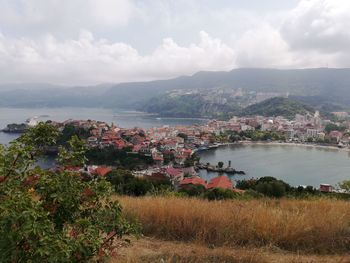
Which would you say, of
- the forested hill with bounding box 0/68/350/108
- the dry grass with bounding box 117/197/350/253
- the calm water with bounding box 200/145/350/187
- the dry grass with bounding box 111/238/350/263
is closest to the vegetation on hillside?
the forested hill with bounding box 0/68/350/108

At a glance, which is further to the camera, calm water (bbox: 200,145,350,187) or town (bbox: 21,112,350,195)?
town (bbox: 21,112,350,195)

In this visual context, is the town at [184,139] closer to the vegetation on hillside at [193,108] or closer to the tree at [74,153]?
the tree at [74,153]

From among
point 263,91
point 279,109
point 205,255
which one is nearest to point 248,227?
point 205,255

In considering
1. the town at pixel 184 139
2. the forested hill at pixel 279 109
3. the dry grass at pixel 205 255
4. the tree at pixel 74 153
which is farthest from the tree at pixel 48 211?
the forested hill at pixel 279 109

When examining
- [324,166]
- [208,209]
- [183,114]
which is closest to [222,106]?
[183,114]

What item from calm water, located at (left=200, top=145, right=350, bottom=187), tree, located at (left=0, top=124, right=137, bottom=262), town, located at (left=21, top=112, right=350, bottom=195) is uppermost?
tree, located at (left=0, top=124, right=137, bottom=262)

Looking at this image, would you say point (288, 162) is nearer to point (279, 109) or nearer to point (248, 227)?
point (248, 227)

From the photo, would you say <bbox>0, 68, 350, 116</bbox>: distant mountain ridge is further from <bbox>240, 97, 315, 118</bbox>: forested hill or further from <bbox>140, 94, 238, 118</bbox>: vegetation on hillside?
<bbox>240, 97, 315, 118</bbox>: forested hill
